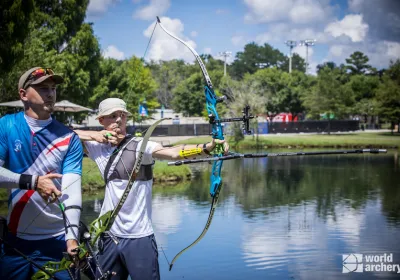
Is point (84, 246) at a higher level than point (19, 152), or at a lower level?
lower

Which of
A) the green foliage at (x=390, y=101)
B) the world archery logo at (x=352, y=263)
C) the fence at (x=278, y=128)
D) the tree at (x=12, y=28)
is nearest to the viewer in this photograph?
the world archery logo at (x=352, y=263)

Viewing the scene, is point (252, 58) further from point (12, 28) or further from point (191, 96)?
point (12, 28)

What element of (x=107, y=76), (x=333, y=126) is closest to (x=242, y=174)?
(x=107, y=76)

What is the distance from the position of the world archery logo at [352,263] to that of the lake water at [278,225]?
86mm

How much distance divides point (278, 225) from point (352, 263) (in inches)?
142

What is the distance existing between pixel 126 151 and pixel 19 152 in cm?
111

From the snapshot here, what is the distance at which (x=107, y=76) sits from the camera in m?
45.5

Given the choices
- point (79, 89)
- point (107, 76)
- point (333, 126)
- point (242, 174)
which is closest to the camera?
point (242, 174)

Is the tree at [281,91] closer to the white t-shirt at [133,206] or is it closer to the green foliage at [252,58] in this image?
the green foliage at [252,58]

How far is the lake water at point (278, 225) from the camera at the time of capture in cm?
1029

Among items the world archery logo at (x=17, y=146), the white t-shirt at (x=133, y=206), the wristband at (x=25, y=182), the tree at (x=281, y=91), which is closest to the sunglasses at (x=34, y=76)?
the world archery logo at (x=17, y=146)

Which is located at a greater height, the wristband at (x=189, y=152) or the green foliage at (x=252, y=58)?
the green foliage at (x=252, y=58)

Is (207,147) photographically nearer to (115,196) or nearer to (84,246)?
(115,196)

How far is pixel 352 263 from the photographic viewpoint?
1059cm
